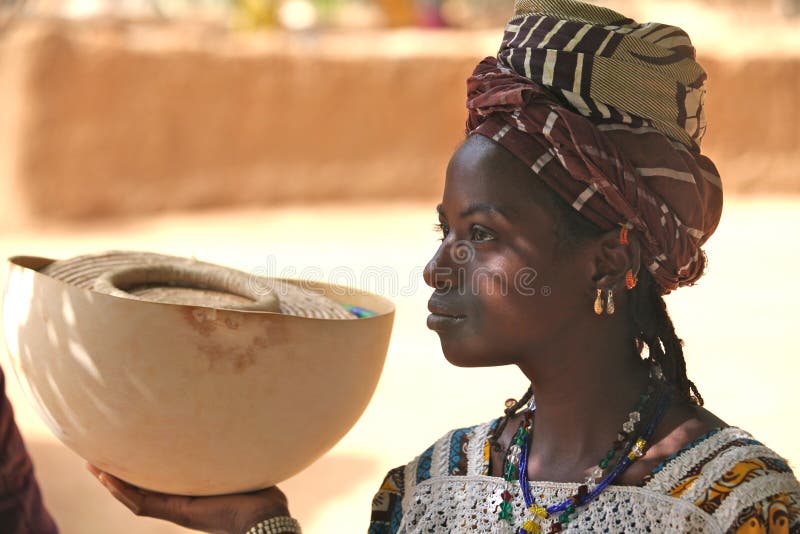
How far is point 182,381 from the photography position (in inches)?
64.6

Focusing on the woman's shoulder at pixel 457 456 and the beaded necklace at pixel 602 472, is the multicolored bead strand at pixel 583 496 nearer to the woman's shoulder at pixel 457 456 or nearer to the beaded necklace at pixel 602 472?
the beaded necklace at pixel 602 472

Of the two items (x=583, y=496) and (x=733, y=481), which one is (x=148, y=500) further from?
(x=733, y=481)

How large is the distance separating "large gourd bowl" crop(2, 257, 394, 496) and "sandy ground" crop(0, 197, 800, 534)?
0.70 m

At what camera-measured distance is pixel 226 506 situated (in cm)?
180

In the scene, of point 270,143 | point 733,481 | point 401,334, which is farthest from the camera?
point 270,143

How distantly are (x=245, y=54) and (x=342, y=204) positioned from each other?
2022 millimetres

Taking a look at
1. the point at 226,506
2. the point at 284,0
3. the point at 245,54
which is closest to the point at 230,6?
the point at 284,0

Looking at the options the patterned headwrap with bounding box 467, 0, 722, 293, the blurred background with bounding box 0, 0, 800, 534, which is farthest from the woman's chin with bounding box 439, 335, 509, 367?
the blurred background with bounding box 0, 0, 800, 534

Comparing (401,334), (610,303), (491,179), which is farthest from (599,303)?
(401,334)

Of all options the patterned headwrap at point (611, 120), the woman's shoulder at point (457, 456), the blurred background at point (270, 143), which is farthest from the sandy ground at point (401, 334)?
the patterned headwrap at point (611, 120)

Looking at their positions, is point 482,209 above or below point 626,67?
below

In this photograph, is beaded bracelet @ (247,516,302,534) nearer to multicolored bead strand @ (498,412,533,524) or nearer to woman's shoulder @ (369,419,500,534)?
woman's shoulder @ (369,419,500,534)

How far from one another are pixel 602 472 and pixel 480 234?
43 centimetres

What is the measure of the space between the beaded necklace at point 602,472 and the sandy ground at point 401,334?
2.67 ft
